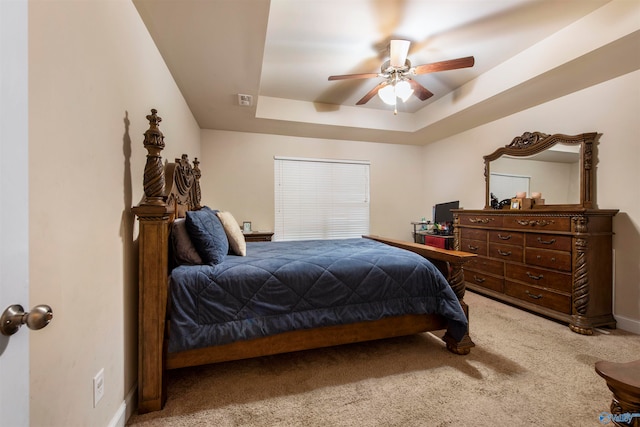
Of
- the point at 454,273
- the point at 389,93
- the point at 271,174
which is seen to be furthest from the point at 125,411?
the point at 271,174

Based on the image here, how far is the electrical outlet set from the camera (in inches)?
44.3

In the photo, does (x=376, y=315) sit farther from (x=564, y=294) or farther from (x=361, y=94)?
(x=361, y=94)

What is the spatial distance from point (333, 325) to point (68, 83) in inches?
70.5

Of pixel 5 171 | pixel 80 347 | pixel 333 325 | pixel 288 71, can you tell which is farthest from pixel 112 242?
pixel 288 71

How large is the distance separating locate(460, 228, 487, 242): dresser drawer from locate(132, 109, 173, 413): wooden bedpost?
3.54 meters

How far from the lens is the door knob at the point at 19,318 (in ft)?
1.62

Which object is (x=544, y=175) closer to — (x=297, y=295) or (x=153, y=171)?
(x=297, y=295)

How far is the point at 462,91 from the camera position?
337 centimetres

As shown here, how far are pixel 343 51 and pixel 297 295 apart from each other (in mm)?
2332

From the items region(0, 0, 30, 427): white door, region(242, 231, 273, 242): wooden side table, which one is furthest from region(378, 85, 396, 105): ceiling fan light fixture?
region(0, 0, 30, 427): white door

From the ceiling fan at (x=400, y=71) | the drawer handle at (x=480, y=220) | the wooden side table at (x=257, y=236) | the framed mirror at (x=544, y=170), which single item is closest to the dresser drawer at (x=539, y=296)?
the drawer handle at (x=480, y=220)

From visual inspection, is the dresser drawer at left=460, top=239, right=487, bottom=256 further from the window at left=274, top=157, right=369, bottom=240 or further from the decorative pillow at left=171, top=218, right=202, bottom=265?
the decorative pillow at left=171, top=218, right=202, bottom=265

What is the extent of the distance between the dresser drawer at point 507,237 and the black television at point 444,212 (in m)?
1.08

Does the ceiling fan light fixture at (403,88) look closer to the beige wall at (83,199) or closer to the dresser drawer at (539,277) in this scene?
the beige wall at (83,199)
